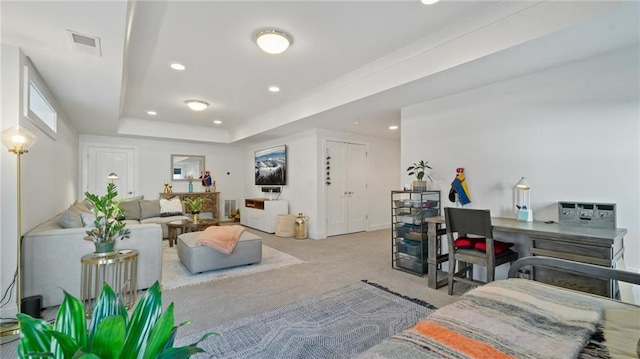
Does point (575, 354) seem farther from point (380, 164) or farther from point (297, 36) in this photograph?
point (380, 164)

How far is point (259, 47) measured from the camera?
2.91 m

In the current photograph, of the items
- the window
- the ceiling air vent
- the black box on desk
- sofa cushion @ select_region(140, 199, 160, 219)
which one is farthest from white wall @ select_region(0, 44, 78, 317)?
the black box on desk

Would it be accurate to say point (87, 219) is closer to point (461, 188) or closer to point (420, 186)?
point (420, 186)

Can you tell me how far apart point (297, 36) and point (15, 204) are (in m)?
2.76

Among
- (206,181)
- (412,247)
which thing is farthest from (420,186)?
(206,181)

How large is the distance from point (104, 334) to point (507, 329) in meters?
1.13

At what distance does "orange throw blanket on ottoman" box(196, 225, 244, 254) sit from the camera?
11.7 ft

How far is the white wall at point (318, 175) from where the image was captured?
5.85 metres

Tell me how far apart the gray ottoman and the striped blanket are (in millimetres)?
3081

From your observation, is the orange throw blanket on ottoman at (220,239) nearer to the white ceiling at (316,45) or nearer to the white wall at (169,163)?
the white ceiling at (316,45)

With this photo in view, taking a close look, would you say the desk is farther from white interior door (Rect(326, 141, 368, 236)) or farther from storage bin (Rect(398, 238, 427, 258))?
white interior door (Rect(326, 141, 368, 236))

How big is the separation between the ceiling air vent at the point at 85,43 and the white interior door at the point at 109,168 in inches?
199

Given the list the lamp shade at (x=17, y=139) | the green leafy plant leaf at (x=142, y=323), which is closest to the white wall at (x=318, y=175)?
the lamp shade at (x=17, y=139)

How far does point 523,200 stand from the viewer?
294cm
